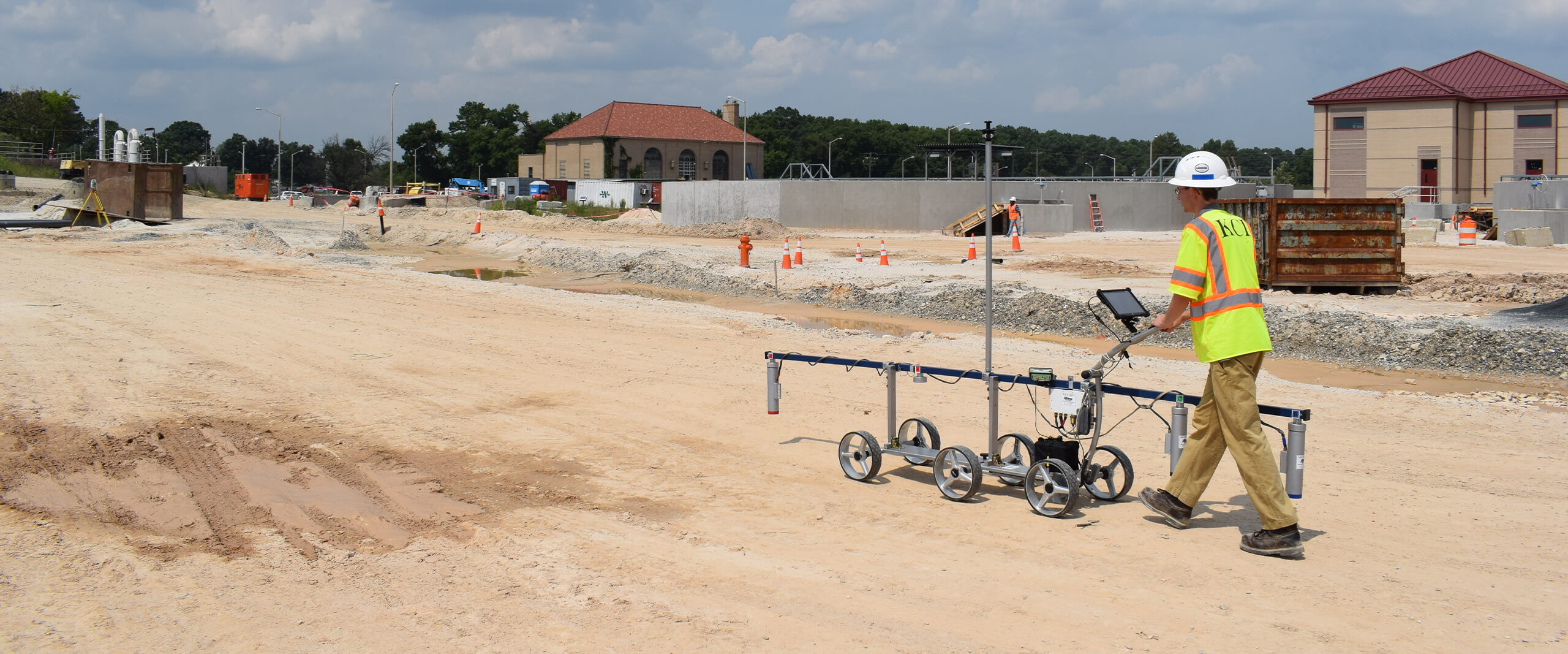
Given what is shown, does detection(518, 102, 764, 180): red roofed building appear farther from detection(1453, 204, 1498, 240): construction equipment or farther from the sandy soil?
the sandy soil

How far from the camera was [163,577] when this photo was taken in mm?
5113

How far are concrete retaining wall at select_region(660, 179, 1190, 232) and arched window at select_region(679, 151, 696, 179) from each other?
1675 inches

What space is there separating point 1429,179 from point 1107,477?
51.2 m

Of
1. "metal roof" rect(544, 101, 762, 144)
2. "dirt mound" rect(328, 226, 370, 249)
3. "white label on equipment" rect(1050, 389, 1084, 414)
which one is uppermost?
"metal roof" rect(544, 101, 762, 144)

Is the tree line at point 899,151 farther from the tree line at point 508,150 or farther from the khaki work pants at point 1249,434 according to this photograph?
the khaki work pants at point 1249,434

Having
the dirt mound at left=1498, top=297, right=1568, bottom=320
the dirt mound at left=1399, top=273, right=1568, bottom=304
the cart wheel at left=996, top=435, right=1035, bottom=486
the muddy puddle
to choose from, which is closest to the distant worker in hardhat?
the cart wheel at left=996, top=435, right=1035, bottom=486

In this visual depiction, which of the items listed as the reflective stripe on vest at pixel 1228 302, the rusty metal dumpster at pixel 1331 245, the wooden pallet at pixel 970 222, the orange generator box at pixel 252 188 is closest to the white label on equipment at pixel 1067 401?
the reflective stripe on vest at pixel 1228 302

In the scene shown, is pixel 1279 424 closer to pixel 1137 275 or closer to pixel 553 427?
pixel 553 427

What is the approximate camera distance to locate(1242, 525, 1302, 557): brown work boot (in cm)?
529

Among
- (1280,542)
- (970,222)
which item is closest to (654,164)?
(970,222)

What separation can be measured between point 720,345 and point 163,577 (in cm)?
857

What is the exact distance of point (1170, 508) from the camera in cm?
572

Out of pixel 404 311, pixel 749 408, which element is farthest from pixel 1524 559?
pixel 404 311

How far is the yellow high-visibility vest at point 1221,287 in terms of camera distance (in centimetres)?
538
